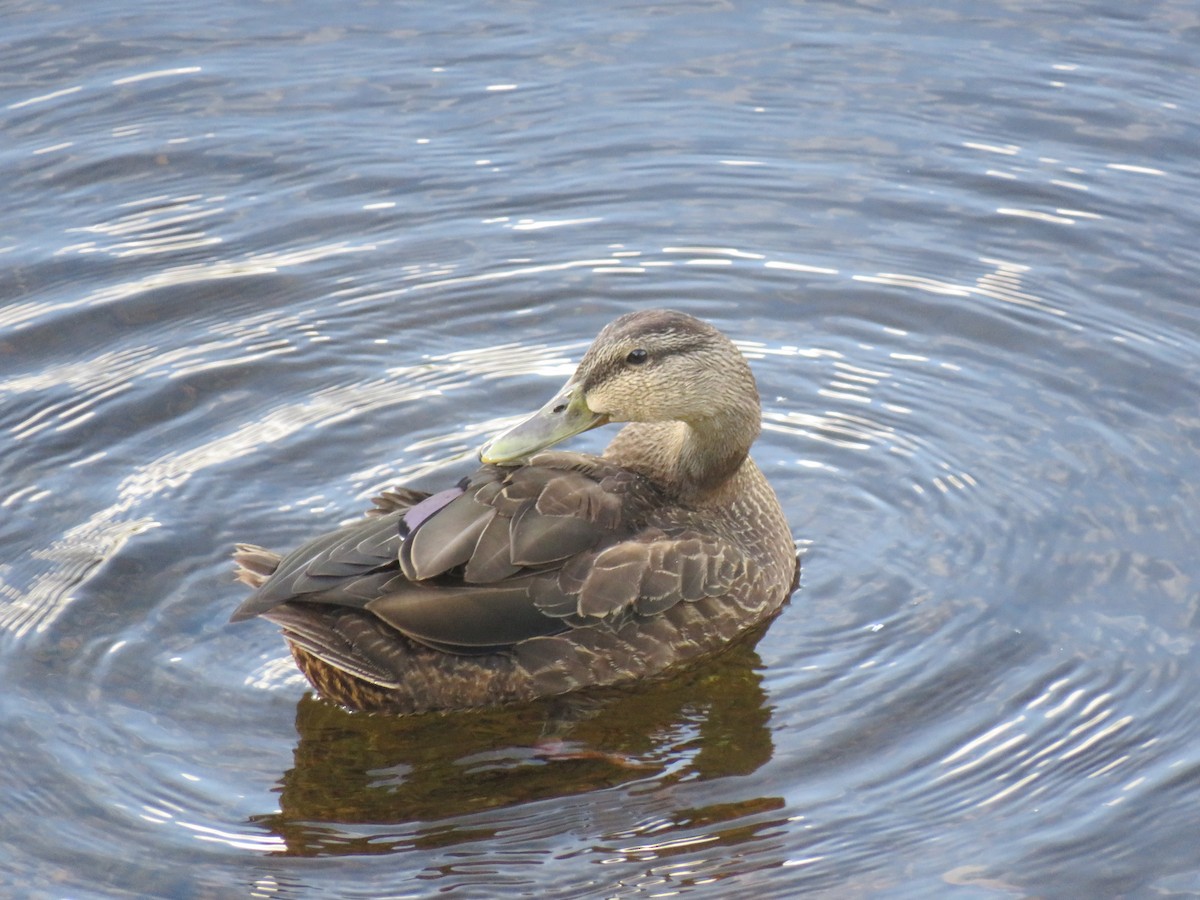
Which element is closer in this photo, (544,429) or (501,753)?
(501,753)

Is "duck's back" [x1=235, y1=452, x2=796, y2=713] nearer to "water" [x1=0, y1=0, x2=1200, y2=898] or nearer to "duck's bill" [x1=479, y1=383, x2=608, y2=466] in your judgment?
"duck's bill" [x1=479, y1=383, x2=608, y2=466]

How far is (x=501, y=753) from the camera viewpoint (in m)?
6.57

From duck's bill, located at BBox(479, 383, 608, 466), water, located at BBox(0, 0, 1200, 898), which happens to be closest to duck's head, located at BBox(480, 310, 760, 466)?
duck's bill, located at BBox(479, 383, 608, 466)

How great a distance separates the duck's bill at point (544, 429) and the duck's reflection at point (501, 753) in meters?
1.05

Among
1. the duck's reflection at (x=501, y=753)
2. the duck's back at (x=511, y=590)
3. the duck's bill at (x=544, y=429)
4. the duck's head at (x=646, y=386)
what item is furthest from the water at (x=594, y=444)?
the duck's bill at (x=544, y=429)

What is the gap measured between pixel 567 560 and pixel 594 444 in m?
1.80

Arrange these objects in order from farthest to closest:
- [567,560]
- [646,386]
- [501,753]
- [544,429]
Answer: [646,386], [544,429], [567,560], [501,753]

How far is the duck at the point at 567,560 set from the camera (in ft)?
21.1

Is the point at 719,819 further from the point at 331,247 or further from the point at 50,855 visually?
the point at 331,247

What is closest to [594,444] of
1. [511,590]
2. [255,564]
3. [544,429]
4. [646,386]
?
[646,386]

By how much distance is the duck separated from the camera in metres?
6.43

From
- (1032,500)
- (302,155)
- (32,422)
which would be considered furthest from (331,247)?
(1032,500)

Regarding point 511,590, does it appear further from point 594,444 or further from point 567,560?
point 594,444

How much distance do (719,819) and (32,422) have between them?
4.27 metres
